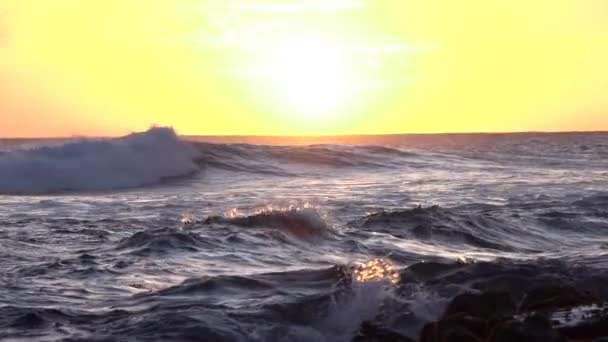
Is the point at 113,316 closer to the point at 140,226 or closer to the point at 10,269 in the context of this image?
the point at 10,269

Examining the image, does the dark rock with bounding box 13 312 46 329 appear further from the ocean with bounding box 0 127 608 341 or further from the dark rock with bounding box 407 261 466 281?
the dark rock with bounding box 407 261 466 281

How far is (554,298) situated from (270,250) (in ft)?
15.8

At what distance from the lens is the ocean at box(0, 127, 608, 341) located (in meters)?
6.86

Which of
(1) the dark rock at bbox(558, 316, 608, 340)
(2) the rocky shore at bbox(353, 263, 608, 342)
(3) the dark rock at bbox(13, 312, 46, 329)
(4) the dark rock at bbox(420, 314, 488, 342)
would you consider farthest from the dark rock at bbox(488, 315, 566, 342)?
(3) the dark rock at bbox(13, 312, 46, 329)

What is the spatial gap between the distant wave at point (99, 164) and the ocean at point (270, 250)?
0.48 feet

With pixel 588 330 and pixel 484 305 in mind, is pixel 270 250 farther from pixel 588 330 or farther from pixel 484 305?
pixel 588 330

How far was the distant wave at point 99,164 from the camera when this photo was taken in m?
24.2

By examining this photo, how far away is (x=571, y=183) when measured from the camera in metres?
22.6

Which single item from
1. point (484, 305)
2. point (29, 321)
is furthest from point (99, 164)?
point (484, 305)

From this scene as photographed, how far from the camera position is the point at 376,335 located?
6.33 metres

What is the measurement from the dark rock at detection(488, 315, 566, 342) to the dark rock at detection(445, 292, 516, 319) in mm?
918

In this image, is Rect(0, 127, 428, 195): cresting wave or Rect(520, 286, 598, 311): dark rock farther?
Rect(0, 127, 428, 195): cresting wave

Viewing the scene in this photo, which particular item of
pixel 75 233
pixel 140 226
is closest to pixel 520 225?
pixel 140 226

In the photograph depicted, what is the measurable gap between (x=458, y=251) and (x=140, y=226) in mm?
4967
